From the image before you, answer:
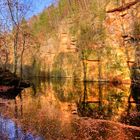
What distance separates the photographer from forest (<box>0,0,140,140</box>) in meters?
15.2

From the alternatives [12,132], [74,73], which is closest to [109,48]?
[74,73]

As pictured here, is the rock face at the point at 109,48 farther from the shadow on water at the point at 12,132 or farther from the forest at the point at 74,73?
the shadow on water at the point at 12,132

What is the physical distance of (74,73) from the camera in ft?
207

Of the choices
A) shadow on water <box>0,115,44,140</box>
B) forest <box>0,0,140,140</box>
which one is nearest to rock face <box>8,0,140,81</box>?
forest <box>0,0,140,140</box>

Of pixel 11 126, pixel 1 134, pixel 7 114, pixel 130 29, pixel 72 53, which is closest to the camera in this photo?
pixel 1 134

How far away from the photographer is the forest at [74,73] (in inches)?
599

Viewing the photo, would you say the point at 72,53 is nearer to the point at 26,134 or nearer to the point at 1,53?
the point at 1,53

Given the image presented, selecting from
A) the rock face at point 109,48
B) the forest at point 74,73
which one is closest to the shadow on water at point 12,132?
the forest at point 74,73

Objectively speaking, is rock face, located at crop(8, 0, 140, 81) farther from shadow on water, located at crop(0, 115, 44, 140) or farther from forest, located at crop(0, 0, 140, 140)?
shadow on water, located at crop(0, 115, 44, 140)

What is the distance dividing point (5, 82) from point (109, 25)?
2410 centimetres

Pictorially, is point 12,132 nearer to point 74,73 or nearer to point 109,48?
point 109,48

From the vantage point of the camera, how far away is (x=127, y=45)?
1993 inches

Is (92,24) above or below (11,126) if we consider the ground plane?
above

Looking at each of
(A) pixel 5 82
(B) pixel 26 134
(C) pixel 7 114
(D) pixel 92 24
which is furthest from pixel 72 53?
(B) pixel 26 134
